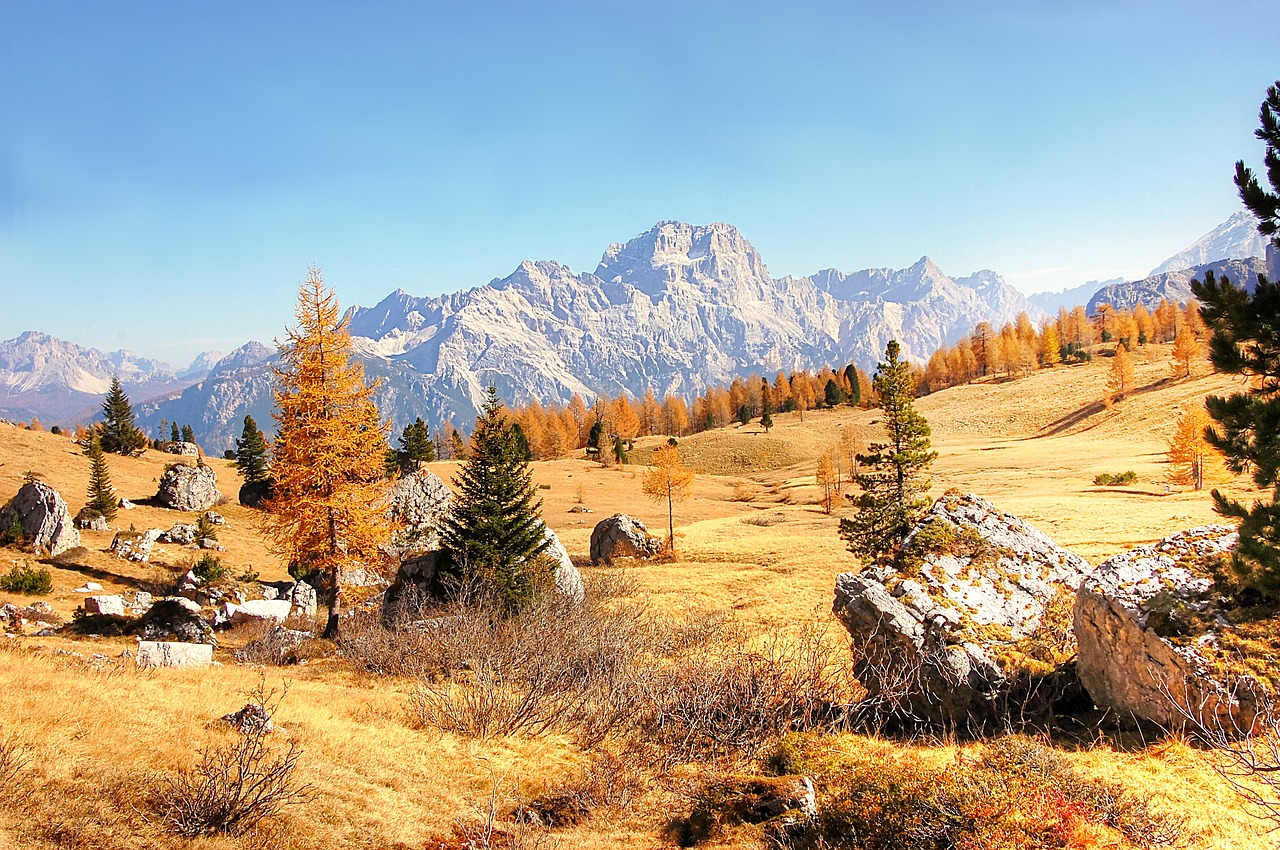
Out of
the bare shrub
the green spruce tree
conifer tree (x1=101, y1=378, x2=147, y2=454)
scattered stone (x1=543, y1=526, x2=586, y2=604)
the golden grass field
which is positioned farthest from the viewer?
conifer tree (x1=101, y1=378, x2=147, y2=454)

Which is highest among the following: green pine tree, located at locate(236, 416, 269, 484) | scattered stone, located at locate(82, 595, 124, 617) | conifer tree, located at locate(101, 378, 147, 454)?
conifer tree, located at locate(101, 378, 147, 454)

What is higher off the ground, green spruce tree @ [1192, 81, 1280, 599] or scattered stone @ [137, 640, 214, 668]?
green spruce tree @ [1192, 81, 1280, 599]

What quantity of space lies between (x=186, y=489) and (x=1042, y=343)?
5909 inches

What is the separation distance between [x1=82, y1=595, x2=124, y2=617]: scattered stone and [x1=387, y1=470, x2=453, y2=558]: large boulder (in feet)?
36.5

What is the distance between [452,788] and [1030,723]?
9845mm

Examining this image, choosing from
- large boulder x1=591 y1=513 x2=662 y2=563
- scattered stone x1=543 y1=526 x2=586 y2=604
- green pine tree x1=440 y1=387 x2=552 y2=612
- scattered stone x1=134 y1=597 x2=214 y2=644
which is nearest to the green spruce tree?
green pine tree x1=440 y1=387 x2=552 y2=612

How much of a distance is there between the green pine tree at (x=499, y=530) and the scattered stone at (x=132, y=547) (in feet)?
65.8

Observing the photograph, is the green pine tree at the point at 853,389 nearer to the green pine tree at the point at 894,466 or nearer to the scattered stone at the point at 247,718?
the green pine tree at the point at 894,466

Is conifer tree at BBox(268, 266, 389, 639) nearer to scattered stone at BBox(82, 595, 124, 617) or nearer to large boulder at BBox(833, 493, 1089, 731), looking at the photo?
scattered stone at BBox(82, 595, 124, 617)

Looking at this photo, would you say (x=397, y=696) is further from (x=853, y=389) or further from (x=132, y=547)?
(x=853, y=389)

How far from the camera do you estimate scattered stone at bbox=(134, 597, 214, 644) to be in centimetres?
2230

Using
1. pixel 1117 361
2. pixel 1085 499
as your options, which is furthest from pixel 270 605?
pixel 1117 361

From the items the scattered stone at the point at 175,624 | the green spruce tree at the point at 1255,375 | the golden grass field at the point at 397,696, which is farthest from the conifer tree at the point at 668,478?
the green spruce tree at the point at 1255,375

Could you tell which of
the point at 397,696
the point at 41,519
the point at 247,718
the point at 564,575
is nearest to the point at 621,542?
the point at 564,575
